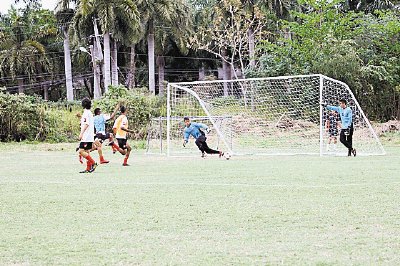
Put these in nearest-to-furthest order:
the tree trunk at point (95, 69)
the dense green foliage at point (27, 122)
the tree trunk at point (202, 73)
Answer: the dense green foliage at point (27, 122), the tree trunk at point (95, 69), the tree trunk at point (202, 73)

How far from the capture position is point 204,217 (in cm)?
746

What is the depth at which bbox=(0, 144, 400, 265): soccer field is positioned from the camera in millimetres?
5535

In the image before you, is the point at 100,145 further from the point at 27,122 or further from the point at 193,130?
the point at 27,122

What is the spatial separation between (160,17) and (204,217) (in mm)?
37168

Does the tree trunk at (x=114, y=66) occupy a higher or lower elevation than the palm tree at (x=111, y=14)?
lower

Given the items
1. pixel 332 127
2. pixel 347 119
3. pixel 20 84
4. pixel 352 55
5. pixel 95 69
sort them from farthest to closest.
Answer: pixel 20 84 → pixel 95 69 → pixel 352 55 → pixel 332 127 → pixel 347 119

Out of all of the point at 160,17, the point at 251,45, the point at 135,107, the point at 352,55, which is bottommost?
the point at 135,107

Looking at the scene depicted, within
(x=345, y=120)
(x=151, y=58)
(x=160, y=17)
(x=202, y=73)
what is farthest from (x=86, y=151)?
(x=202, y=73)

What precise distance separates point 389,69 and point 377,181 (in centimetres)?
2451

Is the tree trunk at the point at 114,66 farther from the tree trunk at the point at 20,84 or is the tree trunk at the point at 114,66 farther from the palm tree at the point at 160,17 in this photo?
the tree trunk at the point at 20,84

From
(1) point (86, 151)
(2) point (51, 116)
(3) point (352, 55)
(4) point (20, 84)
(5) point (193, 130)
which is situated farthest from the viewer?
(4) point (20, 84)

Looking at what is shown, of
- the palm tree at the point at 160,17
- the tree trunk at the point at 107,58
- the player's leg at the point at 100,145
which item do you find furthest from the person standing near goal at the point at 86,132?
the palm tree at the point at 160,17

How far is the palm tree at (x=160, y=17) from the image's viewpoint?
4241cm

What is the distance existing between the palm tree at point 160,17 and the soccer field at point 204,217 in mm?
30359
